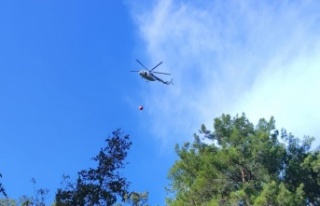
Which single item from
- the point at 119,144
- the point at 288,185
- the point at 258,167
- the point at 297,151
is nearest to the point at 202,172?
the point at 258,167

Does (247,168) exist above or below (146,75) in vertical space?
below

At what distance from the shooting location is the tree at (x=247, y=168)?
72.2 feet

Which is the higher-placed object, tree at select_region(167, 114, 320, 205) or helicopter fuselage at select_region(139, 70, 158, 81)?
helicopter fuselage at select_region(139, 70, 158, 81)

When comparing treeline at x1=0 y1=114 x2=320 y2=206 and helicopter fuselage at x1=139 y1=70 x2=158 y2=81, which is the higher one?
helicopter fuselage at x1=139 y1=70 x2=158 y2=81

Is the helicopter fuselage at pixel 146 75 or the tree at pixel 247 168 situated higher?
the helicopter fuselage at pixel 146 75

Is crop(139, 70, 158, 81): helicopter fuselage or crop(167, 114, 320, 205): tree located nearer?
crop(167, 114, 320, 205): tree

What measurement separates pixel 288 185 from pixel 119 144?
12.6 metres

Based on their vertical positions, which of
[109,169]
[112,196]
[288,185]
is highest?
[288,185]

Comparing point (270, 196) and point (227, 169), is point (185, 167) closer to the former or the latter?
point (227, 169)

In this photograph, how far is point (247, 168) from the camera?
2372 centimetres

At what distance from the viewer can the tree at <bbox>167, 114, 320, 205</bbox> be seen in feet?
72.2

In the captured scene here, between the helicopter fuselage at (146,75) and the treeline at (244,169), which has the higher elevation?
the helicopter fuselage at (146,75)

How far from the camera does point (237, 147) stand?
943 inches

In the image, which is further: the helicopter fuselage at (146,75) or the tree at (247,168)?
the helicopter fuselage at (146,75)
